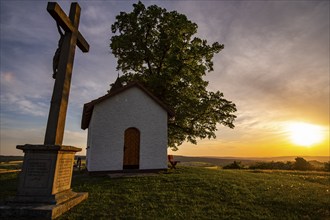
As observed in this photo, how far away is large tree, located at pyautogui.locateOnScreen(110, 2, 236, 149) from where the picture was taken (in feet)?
64.8

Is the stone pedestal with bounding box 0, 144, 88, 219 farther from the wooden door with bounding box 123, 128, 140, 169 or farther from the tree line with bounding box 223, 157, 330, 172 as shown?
the tree line with bounding box 223, 157, 330, 172

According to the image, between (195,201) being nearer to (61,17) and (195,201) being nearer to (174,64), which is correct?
(61,17)

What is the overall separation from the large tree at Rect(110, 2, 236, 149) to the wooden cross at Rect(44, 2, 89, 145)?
1094 cm

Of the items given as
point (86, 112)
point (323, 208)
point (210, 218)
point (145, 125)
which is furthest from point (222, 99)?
point (210, 218)

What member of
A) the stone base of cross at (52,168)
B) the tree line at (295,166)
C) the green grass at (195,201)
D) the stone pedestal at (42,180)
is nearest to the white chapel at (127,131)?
the green grass at (195,201)

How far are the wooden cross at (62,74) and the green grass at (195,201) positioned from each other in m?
2.42

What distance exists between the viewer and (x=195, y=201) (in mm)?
8461

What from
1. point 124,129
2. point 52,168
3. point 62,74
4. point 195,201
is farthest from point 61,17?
point 124,129

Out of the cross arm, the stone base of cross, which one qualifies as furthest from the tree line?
the cross arm

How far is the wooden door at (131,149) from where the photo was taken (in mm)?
15423

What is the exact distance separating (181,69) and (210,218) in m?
14.9

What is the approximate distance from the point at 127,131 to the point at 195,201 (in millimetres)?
8198

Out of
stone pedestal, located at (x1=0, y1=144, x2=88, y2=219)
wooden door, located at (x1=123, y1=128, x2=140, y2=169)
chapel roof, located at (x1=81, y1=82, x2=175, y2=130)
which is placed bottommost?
stone pedestal, located at (x1=0, y1=144, x2=88, y2=219)

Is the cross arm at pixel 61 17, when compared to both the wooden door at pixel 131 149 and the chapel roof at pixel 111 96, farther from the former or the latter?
the wooden door at pixel 131 149
